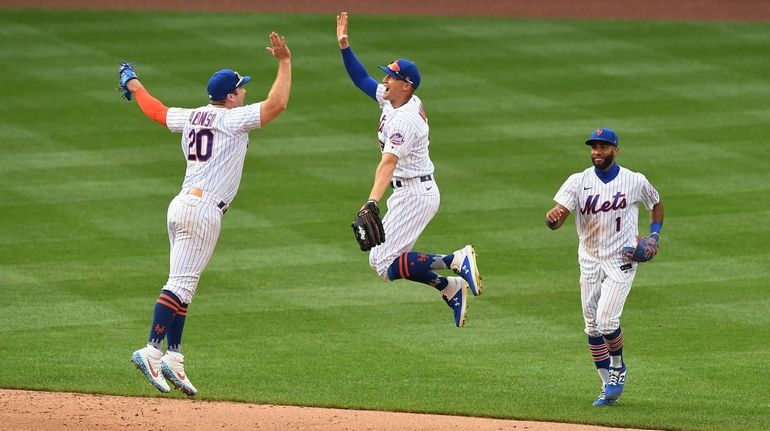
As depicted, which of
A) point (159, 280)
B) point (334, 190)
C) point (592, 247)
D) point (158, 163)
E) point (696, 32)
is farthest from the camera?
point (696, 32)

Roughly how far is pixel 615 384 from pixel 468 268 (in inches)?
56.5

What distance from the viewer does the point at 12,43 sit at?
25609mm

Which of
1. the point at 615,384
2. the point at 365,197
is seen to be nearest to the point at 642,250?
the point at 615,384

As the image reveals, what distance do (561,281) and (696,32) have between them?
13.1m

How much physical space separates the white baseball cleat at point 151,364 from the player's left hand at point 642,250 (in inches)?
134

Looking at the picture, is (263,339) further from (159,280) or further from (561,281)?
(561,281)

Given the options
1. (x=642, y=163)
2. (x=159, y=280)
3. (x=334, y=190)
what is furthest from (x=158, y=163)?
(x=642, y=163)

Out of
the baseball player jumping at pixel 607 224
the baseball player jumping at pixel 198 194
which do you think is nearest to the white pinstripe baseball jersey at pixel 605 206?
the baseball player jumping at pixel 607 224

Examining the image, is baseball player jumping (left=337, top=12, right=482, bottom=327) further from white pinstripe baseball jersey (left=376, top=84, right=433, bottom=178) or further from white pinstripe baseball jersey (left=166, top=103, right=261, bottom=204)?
white pinstripe baseball jersey (left=166, top=103, right=261, bottom=204)

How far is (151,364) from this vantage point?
32.6ft

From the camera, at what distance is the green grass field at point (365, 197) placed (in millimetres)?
11961

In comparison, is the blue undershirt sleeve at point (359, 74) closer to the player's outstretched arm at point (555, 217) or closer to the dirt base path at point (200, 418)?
the player's outstretched arm at point (555, 217)

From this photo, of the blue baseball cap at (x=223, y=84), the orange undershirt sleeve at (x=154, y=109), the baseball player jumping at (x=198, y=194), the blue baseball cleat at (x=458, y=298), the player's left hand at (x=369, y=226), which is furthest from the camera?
the blue baseball cleat at (x=458, y=298)

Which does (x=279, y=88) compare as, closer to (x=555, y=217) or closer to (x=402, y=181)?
(x=402, y=181)
